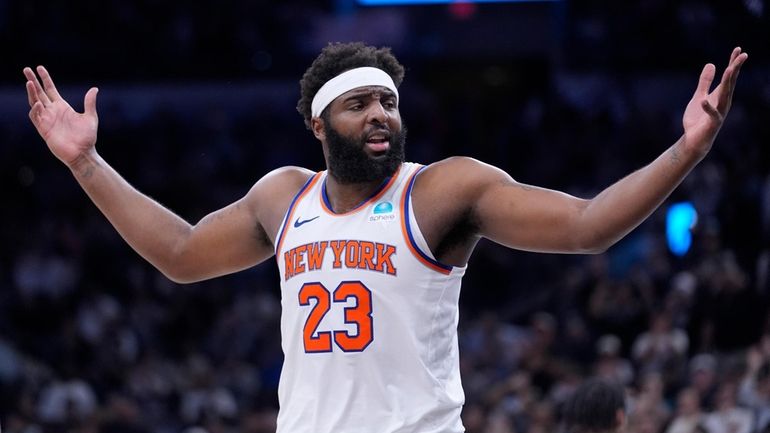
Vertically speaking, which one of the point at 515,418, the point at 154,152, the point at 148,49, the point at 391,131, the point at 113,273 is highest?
the point at 148,49

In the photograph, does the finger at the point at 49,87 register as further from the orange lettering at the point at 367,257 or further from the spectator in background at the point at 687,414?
the spectator in background at the point at 687,414

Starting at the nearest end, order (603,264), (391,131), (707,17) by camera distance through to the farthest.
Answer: (391,131)
(603,264)
(707,17)

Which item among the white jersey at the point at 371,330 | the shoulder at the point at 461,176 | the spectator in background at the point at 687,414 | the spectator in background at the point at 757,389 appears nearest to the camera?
the white jersey at the point at 371,330

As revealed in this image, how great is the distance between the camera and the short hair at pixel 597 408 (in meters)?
5.10

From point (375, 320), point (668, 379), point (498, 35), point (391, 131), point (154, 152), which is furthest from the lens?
point (498, 35)

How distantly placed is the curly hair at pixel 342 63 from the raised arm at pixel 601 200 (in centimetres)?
62

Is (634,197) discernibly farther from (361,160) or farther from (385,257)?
(361,160)

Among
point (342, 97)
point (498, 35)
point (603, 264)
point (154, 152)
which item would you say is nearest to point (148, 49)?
point (154, 152)

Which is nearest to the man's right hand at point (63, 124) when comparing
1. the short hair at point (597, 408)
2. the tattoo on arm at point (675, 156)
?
the tattoo on arm at point (675, 156)

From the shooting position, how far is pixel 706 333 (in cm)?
1052

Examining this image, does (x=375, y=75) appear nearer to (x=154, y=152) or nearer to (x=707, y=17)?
(x=707, y=17)

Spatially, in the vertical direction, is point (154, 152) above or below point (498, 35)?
below

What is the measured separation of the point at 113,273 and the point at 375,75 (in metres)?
11.0

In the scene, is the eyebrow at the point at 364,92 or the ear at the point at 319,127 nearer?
the eyebrow at the point at 364,92
